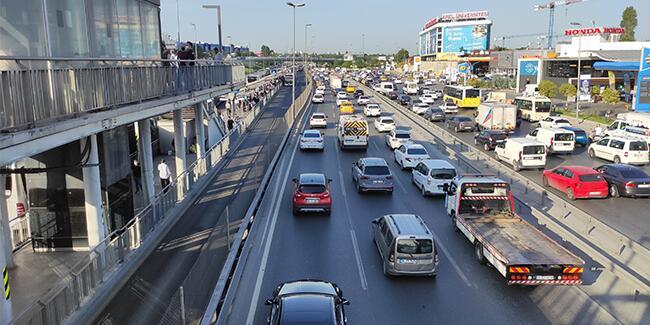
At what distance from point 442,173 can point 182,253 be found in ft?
37.3

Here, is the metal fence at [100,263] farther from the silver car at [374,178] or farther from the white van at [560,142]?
the white van at [560,142]

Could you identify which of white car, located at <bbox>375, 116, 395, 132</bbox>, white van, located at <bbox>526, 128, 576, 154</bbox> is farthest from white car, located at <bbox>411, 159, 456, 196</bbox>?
white car, located at <bbox>375, 116, 395, 132</bbox>

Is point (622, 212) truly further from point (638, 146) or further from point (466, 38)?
point (466, 38)

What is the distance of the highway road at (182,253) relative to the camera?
456 inches

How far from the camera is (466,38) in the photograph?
194 metres

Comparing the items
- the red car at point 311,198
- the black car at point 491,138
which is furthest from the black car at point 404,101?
the red car at point 311,198

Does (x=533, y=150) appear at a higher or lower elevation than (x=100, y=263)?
lower

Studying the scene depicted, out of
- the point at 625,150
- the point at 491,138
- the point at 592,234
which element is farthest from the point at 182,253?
the point at 491,138

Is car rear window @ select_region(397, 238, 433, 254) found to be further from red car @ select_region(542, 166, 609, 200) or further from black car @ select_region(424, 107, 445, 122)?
black car @ select_region(424, 107, 445, 122)

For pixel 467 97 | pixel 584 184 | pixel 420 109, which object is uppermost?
pixel 467 97

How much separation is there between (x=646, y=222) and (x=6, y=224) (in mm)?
20109

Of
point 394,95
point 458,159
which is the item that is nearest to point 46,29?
point 458,159

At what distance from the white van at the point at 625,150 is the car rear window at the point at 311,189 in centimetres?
1840

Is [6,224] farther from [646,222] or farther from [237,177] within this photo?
[646,222]
